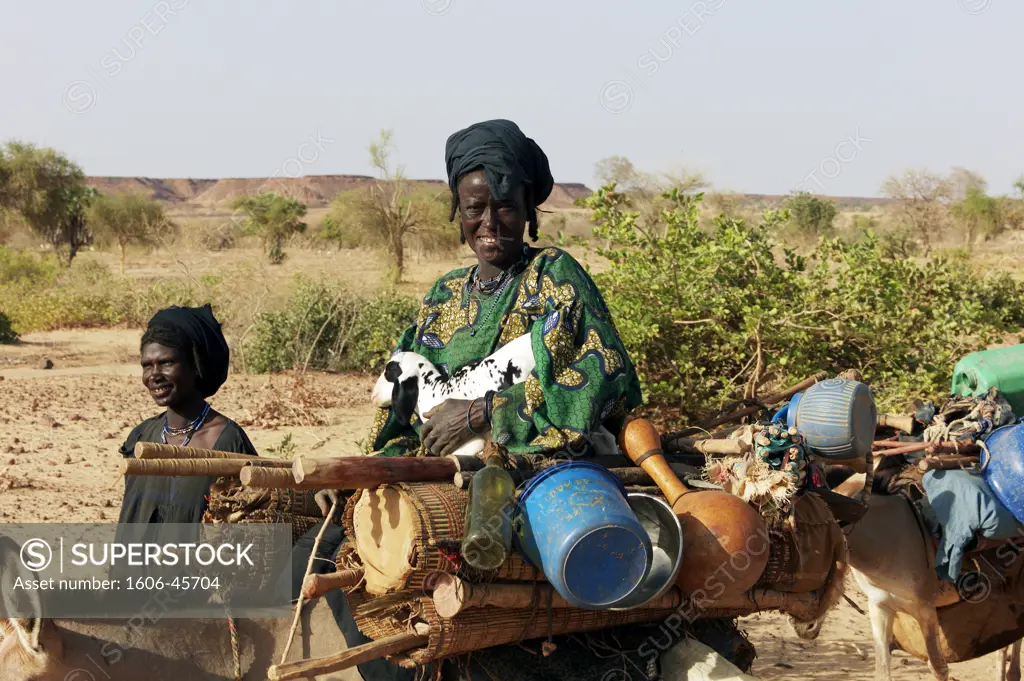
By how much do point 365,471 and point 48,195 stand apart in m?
32.4

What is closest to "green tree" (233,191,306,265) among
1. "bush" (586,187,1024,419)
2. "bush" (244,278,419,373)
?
"bush" (244,278,419,373)

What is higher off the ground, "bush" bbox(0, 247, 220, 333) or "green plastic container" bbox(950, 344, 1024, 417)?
"green plastic container" bbox(950, 344, 1024, 417)

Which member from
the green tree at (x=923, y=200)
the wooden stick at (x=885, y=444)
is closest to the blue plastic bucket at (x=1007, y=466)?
the wooden stick at (x=885, y=444)

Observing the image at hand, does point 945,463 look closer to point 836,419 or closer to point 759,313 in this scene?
point 836,419

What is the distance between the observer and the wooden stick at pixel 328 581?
229 centimetres

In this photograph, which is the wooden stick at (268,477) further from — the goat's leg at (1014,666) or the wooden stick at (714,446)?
the goat's leg at (1014,666)

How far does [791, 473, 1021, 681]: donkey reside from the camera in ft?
14.0

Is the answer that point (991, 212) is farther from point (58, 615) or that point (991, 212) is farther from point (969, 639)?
point (58, 615)

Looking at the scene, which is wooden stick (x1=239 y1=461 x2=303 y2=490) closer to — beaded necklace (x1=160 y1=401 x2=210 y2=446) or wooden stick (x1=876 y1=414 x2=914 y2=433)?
beaded necklace (x1=160 y1=401 x2=210 y2=446)

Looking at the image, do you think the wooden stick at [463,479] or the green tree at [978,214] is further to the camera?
the green tree at [978,214]

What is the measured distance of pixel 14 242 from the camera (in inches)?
1235

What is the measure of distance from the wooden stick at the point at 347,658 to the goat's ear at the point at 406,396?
98cm

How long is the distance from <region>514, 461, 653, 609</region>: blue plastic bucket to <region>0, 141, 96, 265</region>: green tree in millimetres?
30453

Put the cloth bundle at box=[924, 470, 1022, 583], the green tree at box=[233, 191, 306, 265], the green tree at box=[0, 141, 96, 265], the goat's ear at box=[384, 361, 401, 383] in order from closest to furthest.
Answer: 1. the goat's ear at box=[384, 361, 401, 383]
2. the cloth bundle at box=[924, 470, 1022, 583]
3. the green tree at box=[0, 141, 96, 265]
4. the green tree at box=[233, 191, 306, 265]
